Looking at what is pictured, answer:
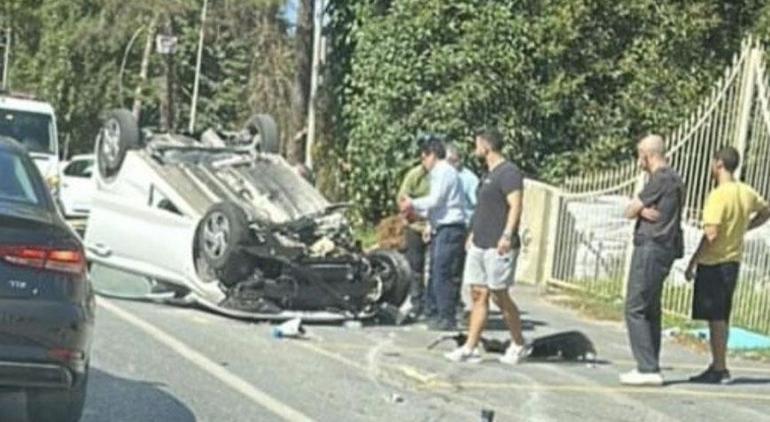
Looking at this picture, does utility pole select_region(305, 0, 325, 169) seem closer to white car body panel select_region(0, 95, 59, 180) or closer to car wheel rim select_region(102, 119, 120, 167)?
white car body panel select_region(0, 95, 59, 180)

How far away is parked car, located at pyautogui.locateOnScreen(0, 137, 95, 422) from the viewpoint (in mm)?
7262

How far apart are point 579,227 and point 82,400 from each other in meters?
12.1

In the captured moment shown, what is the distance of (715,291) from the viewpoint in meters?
11.8

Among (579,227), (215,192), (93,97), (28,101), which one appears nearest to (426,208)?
(215,192)

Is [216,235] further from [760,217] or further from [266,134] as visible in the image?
[760,217]

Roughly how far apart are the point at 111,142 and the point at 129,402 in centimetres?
685

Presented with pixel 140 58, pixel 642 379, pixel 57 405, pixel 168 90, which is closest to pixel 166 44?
pixel 168 90

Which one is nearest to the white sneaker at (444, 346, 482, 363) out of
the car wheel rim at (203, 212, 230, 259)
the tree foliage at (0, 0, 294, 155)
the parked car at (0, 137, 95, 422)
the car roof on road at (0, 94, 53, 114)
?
the car wheel rim at (203, 212, 230, 259)

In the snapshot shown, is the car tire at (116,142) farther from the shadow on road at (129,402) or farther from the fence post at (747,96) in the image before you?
the fence post at (747,96)

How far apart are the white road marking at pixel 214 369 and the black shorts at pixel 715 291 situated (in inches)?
143

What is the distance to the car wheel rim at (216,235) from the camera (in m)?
13.6

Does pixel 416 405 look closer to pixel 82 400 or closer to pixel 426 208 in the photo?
pixel 82 400

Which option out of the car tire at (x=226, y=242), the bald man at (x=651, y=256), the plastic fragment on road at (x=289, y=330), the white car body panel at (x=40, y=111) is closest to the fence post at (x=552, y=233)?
the car tire at (x=226, y=242)

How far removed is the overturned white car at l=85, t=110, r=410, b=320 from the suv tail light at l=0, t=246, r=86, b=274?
5.88 m
